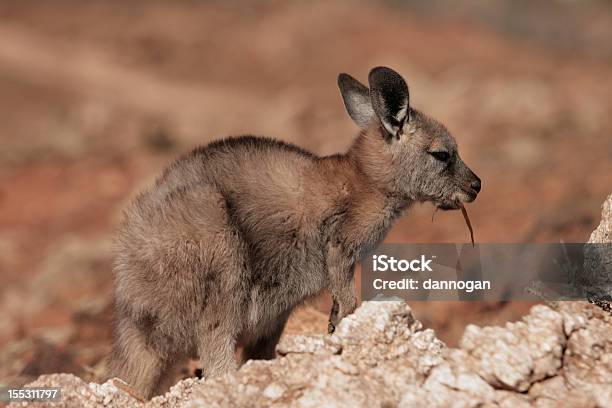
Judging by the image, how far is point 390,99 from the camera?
24.2ft

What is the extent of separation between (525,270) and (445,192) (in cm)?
188

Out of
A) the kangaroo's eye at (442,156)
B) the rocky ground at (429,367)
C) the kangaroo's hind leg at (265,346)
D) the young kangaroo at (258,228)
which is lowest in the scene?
the rocky ground at (429,367)

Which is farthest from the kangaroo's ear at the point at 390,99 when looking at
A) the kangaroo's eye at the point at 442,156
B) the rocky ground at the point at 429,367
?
the rocky ground at the point at 429,367

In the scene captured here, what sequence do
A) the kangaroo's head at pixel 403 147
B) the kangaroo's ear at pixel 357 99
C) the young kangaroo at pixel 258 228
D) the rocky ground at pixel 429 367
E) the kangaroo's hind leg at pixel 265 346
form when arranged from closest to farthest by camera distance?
the rocky ground at pixel 429 367 → the young kangaroo at pixel 258 228 → the kangaroo's head at pixel 403 147 → the kangaroo's hind leg at pixel 265 346 → the kangaroo's ear at pixel 357 99

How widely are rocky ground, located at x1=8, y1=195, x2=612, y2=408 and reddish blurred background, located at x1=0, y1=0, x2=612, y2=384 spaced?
1.71 meters

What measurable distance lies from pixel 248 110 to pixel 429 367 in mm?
20717

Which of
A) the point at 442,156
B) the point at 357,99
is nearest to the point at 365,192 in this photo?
the point at 442,156

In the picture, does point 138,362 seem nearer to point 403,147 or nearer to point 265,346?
point 265,346

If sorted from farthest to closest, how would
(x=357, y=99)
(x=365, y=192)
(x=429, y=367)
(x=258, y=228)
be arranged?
1. (x=357, y=99)
2. (x=365, y=192)
3. (x=258, y=228)
4. (x=429, y=367)

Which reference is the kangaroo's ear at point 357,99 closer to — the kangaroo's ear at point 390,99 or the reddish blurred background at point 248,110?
the kangaroo's ear at point 390,99

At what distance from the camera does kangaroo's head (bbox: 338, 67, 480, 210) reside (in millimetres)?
7348

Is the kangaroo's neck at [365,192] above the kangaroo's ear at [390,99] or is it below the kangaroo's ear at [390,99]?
below

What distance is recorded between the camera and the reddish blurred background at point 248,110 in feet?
41.6

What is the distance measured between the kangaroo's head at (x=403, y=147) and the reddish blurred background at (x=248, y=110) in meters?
0.65
